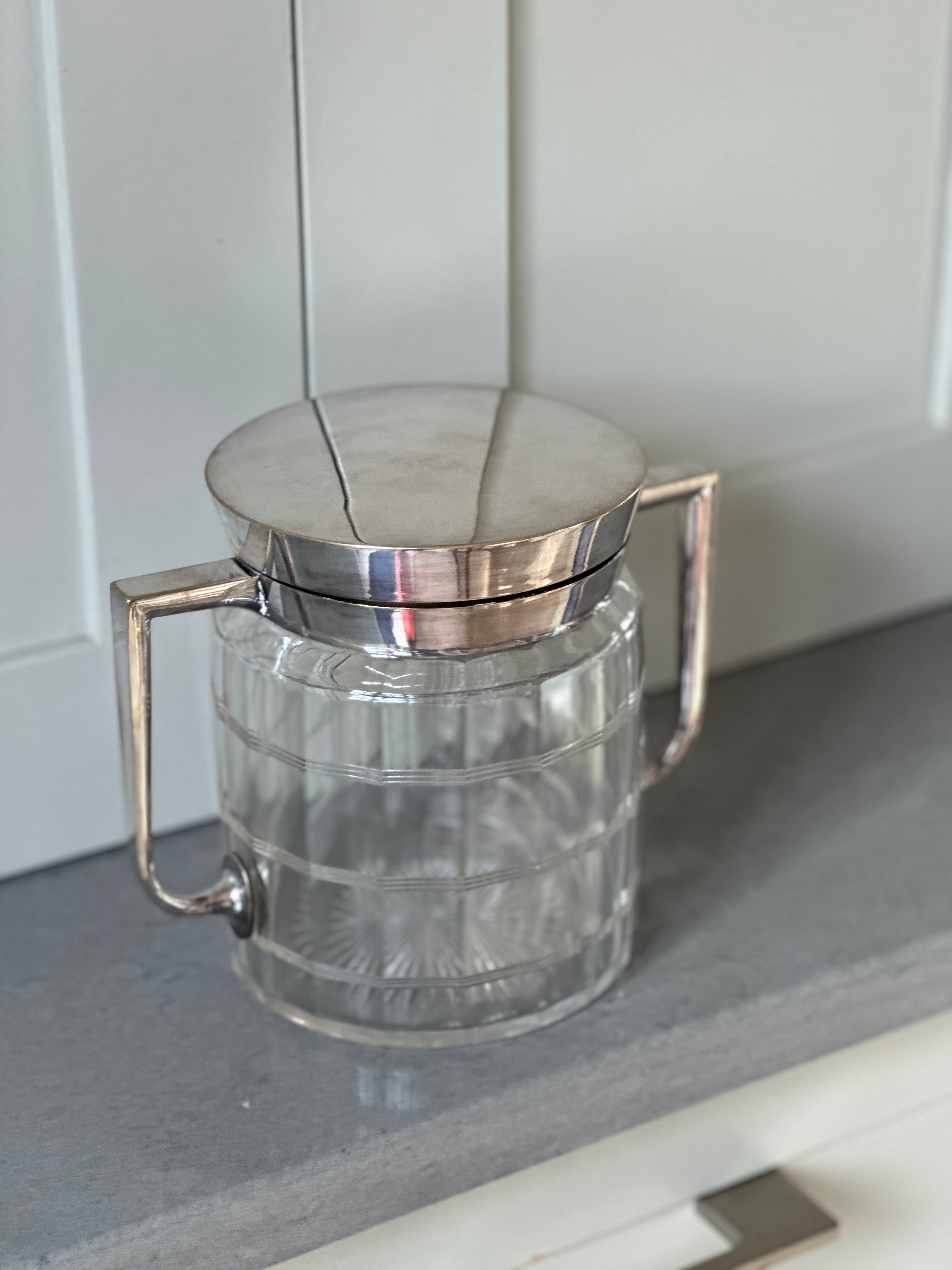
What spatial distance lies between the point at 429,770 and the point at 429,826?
0.42 feet

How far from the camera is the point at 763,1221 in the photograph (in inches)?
24.7

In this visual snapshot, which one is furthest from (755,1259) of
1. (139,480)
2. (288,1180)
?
(139,480)

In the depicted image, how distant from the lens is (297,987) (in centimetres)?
61

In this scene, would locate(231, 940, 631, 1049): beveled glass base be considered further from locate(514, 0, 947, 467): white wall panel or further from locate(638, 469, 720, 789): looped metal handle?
locate(514, 0, 947, 467): white wall panel

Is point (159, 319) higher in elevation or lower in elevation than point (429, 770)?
higher

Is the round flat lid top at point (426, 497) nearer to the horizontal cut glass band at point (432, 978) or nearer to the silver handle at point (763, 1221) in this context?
the horizontal cut glass band at point (432, 978)

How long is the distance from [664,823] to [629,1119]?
20cm

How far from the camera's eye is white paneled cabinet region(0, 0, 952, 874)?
607 mm

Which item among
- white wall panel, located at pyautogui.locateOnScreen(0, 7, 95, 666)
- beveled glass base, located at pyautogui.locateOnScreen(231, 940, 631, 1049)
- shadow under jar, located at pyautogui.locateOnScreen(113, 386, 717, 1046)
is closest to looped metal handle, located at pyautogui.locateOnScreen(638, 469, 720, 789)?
shadow under jar, located at pyautogui.locateOnScreen(113, 386, 717, 1046)

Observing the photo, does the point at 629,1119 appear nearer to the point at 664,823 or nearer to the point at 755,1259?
the point at 755,1259

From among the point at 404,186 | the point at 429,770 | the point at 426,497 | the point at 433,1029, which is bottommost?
the point at 433,1029

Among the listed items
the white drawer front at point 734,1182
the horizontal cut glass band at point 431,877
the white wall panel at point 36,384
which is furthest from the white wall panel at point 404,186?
the white drawer front at point 734,1182

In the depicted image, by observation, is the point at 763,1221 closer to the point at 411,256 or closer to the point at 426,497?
the point at 426,497

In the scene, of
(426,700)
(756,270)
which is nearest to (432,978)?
(426,700)
